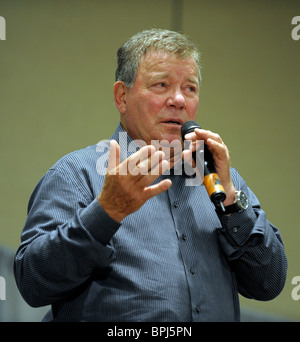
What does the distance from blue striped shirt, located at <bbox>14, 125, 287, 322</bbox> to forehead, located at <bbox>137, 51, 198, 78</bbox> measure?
0.39 metres

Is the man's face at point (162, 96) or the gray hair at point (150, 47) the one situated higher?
the gray hair at point (150, 47)

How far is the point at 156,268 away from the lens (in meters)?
1.61

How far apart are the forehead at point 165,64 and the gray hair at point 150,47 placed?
16 mm

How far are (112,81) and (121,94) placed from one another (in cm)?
119

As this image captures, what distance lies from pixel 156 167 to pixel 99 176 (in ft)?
1.38

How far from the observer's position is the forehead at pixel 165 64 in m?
1.93

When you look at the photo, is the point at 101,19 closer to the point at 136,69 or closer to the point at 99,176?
the point at 136,69

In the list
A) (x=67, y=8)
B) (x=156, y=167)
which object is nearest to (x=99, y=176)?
(x=156, y=167)

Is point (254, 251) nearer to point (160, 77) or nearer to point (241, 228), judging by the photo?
point (241, 228)

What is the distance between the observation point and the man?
1.46 metres

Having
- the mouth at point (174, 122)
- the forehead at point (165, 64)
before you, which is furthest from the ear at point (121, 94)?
the mouth at point (174, 122)

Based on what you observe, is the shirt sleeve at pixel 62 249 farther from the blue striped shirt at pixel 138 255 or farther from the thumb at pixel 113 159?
the thumb at pixel 113 159

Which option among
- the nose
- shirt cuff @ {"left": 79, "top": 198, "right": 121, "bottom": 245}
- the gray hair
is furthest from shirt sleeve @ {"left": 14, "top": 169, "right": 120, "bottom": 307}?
the gray hair

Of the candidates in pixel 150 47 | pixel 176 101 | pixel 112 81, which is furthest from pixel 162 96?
pixel 112 81
